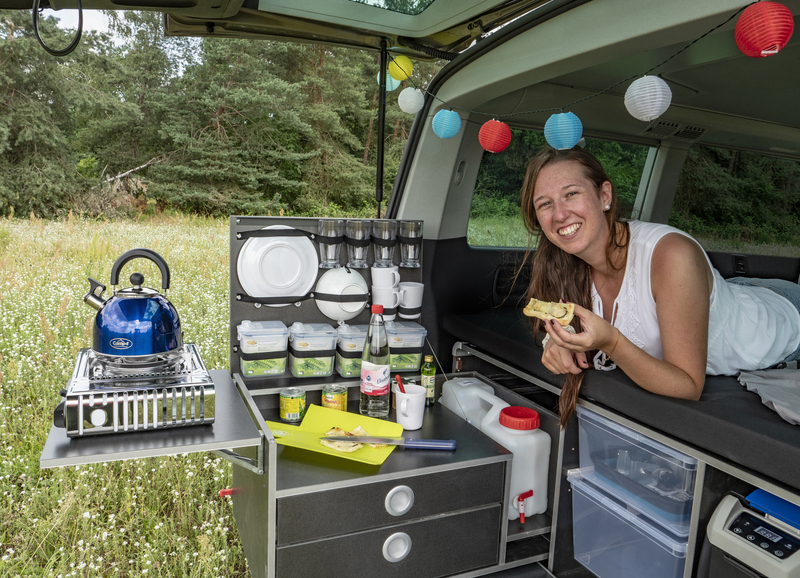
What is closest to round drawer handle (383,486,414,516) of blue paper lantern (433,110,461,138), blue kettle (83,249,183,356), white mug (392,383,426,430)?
white mug (392,383,426,430)

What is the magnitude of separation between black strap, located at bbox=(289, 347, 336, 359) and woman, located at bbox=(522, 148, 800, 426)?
792mm

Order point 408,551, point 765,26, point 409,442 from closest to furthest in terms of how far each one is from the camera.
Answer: point 765,26, point 408,551, point 409,442

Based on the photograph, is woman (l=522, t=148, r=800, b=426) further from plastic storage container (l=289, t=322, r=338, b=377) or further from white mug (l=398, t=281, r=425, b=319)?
plastic storage container (l=289, t=322, r=338, b=377)

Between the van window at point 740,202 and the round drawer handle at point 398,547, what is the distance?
9.83ft

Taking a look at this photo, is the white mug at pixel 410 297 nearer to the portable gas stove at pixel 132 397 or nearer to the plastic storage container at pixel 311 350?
the plastic storage container at pixel 311 350

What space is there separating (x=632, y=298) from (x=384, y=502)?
0.97 metres

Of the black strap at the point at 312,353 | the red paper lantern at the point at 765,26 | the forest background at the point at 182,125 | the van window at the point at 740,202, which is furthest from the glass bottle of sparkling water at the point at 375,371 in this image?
the forest background at the point at 182,125

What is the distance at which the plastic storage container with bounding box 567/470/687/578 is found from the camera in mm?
1484

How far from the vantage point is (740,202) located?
3.73m

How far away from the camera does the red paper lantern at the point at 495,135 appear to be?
2309 mm

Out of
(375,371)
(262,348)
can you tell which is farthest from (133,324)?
(375,371)

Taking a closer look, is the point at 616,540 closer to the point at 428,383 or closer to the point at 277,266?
the point at 428,383

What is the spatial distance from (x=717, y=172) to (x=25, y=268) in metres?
5.27

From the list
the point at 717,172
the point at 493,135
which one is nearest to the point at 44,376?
the point at 493,135
